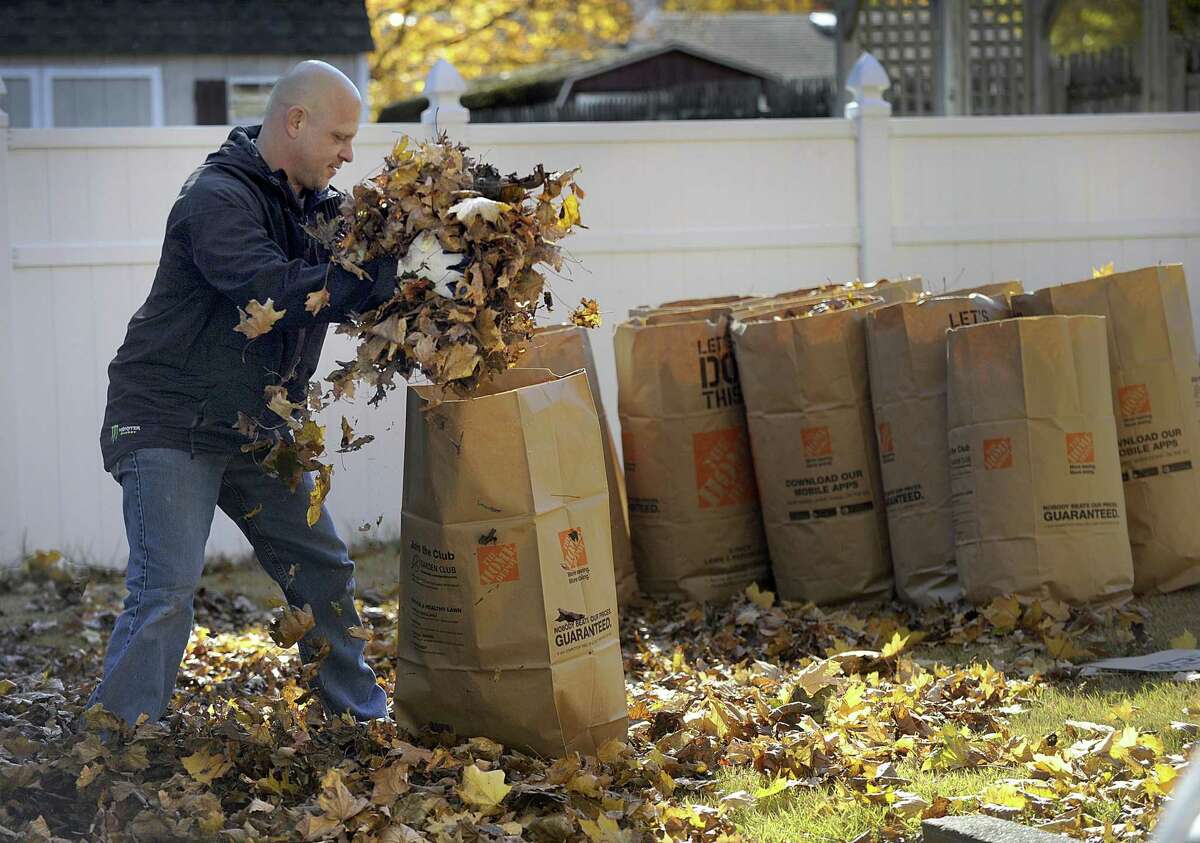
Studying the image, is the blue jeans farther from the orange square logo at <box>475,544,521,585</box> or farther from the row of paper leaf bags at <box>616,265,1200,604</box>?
the row of paper leaf bags at <box>616,265,1200,604</box>

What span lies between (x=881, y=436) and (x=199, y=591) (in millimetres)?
3042

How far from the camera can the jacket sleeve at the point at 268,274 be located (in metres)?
3.23

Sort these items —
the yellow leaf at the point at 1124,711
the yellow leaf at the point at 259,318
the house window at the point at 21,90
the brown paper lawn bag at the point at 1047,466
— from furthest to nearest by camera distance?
1. the house window at the point at 21,90
2. the brown paper lawn bag at the point at 1047,466
3. the yellow leaf at the point at 1124,711
4. the yellow leaf at the point at 259,318

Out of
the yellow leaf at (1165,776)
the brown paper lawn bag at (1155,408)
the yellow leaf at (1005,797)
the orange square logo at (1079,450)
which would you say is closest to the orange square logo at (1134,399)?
the brown paper lawn bag at (1155,408)

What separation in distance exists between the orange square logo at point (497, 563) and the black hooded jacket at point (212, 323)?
0.65 meters

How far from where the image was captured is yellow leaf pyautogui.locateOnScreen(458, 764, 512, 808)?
3115 millimetres

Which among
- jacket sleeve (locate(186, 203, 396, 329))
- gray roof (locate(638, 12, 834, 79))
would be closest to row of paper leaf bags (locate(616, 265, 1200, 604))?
jacket sleeve (locate(186, 203, 396, 329))

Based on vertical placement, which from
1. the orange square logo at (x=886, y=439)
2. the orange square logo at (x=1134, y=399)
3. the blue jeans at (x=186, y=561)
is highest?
the orange square logo at (x=1134, y=399)

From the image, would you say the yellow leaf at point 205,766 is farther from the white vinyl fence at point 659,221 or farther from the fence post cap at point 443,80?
the fence post cap at point 443,80

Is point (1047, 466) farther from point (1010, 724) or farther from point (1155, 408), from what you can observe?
point (1010, 724)

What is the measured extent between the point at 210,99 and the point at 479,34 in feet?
39.6

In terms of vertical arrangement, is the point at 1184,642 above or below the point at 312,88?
below

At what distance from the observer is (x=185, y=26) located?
46.7 feet

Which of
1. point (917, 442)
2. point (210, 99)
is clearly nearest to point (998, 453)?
point (917, 442)
